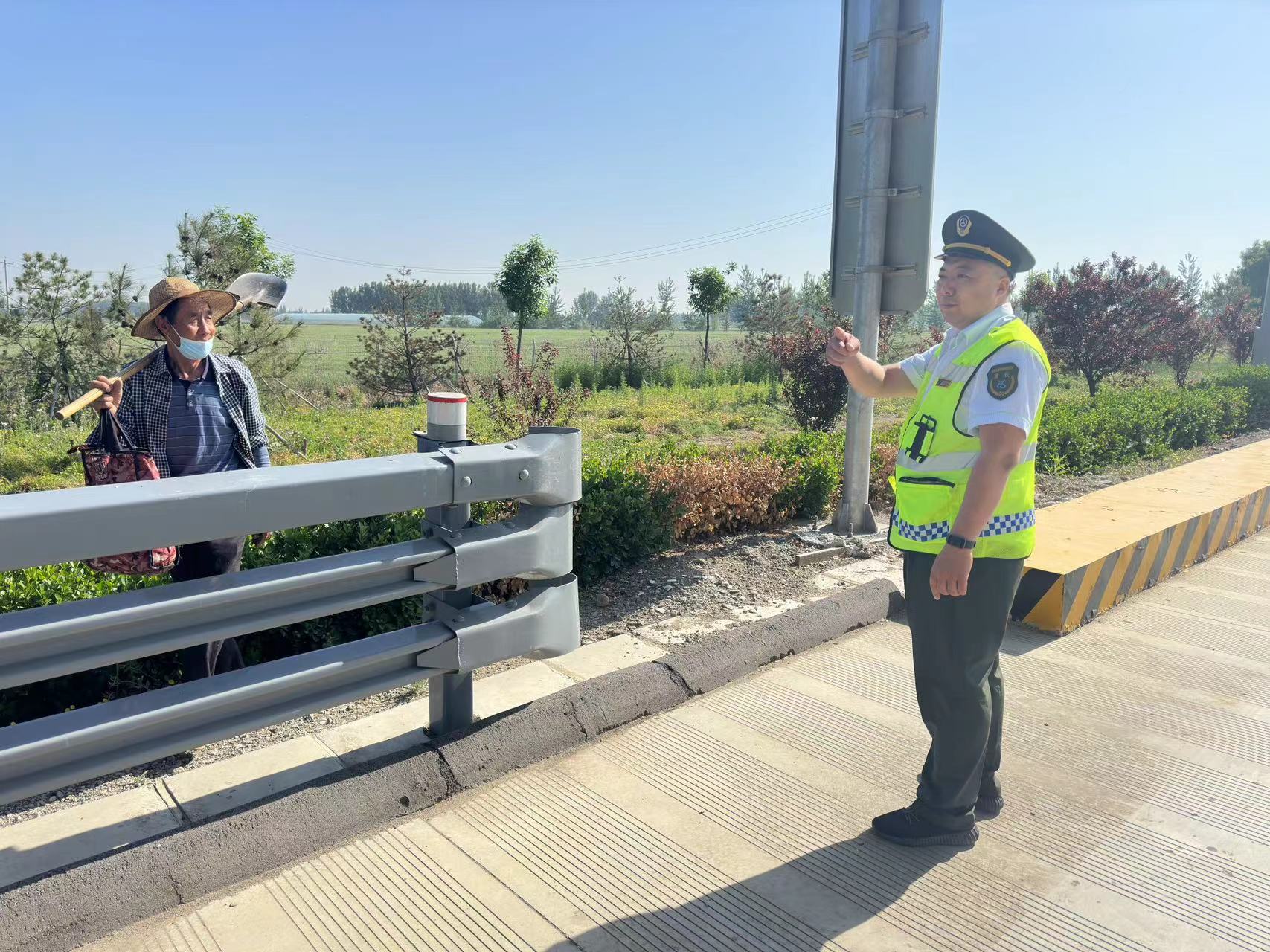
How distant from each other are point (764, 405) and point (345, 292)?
83.0 m

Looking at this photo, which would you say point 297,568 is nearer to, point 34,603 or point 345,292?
point 34,603

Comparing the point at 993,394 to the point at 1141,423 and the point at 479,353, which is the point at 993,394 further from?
the point at 479,353

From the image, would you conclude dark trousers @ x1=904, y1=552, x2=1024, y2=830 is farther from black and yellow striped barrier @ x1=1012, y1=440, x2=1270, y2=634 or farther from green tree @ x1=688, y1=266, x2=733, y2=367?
green tree @ x1=688, y1=266, x2=733, y2=367

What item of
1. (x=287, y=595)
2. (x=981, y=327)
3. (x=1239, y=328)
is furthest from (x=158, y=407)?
(x=1239, y=328)

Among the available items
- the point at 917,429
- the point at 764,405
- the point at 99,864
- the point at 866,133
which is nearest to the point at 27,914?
the point at 99,864

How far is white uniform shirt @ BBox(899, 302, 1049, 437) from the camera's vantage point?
2.49 meters

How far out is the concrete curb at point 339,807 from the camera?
219 centimetres

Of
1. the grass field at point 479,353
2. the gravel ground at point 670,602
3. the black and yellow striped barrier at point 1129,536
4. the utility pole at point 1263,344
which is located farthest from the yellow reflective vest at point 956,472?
the utility pole at point 1263,344

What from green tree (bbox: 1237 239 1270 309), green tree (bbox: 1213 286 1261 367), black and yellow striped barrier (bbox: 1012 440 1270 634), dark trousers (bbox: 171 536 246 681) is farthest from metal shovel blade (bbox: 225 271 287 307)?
green tree (bbox: 1237 239 1270 309)

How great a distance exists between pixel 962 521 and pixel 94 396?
297 centimetres

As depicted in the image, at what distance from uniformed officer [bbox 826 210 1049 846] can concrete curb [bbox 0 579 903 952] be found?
1100 millimetres

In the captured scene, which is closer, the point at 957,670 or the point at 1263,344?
the point at 957,670

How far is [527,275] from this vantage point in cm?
2430

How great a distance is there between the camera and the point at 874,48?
5.89 metres
